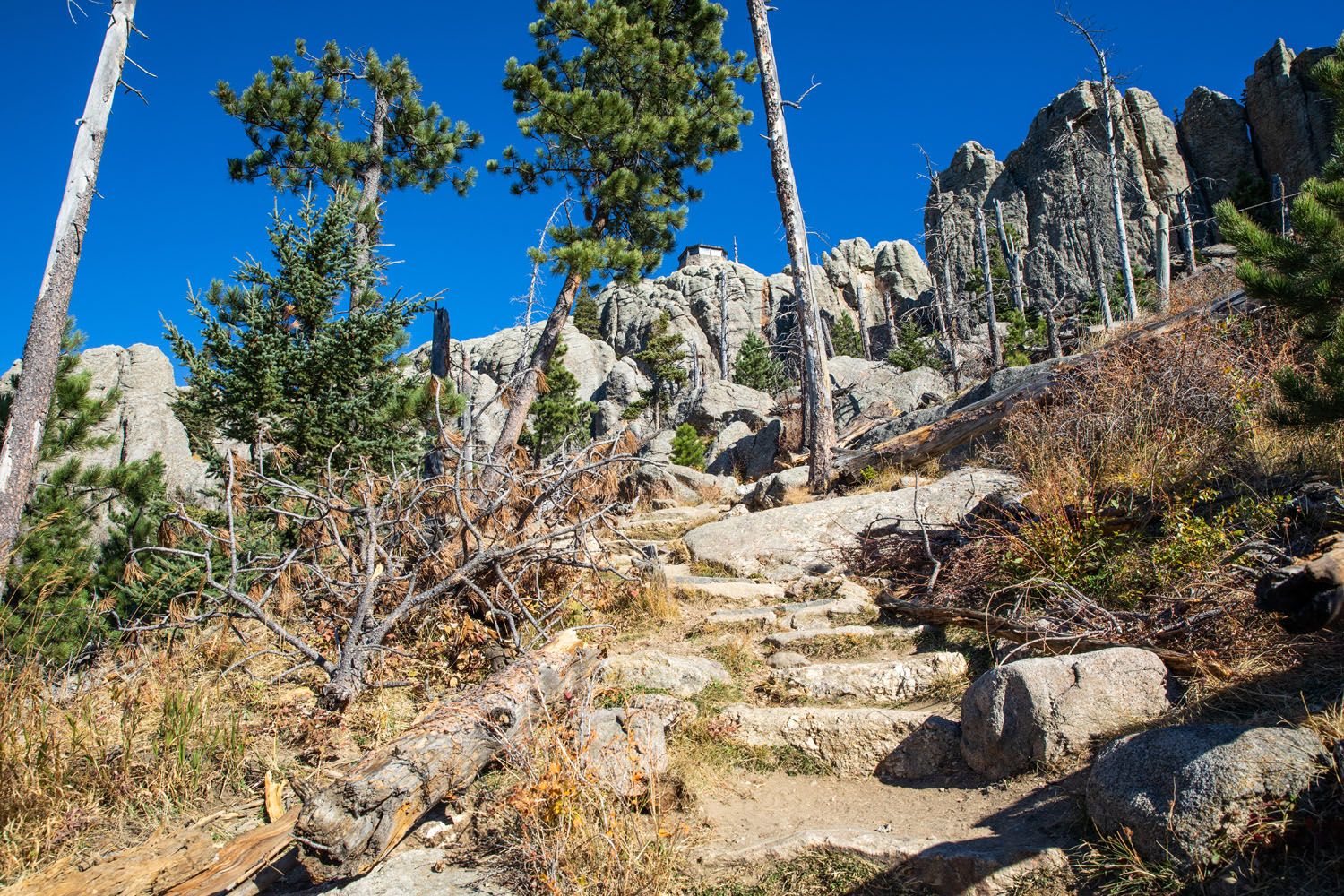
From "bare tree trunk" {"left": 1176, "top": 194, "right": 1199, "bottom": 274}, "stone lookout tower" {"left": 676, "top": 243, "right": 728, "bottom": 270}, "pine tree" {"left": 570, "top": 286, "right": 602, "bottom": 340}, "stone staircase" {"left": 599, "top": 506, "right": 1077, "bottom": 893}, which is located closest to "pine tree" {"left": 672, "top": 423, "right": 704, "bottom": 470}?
"bare tree trunk" {"left": 1176, "top": 194, "right": 1199, "bottom": 274}

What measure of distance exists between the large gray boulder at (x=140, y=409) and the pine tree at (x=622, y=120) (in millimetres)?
11881

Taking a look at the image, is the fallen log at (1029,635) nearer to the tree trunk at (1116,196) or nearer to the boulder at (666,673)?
the boulder at (666,673)

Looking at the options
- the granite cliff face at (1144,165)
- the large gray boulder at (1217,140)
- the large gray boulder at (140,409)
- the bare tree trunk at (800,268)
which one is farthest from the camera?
the large gray boulder at (1217,140)

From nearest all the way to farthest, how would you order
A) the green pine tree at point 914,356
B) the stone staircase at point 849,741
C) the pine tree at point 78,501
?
the stone staircase at point 849,741
the pine tree at point 78,501
the green pine tree at point 914,356

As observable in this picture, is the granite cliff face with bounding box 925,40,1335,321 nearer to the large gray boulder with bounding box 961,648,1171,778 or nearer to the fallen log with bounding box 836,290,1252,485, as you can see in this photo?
the fallen log with bounding box 836,290,1252,485

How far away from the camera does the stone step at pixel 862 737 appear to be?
3957 mm

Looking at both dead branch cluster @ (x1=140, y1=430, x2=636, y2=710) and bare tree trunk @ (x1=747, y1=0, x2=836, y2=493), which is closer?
dead branch cluster @ (x1=140, y1=430, x2=636, y2=710)

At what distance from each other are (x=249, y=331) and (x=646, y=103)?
7.37 metres

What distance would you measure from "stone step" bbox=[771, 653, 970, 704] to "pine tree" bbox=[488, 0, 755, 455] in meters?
6.95

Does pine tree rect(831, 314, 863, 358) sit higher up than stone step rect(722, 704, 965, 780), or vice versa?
pine tree rect(831, 314, 863, 358)

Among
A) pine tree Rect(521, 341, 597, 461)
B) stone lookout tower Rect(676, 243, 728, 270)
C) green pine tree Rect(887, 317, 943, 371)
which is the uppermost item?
stone lookout tower Rect(676, 243, 728, 270)

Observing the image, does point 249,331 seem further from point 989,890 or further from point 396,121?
point 989,890

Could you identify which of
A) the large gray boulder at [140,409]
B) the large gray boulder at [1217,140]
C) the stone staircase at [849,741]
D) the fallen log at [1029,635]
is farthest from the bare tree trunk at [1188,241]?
the large gray boulder at [140,409]

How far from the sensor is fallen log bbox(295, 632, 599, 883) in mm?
3031
